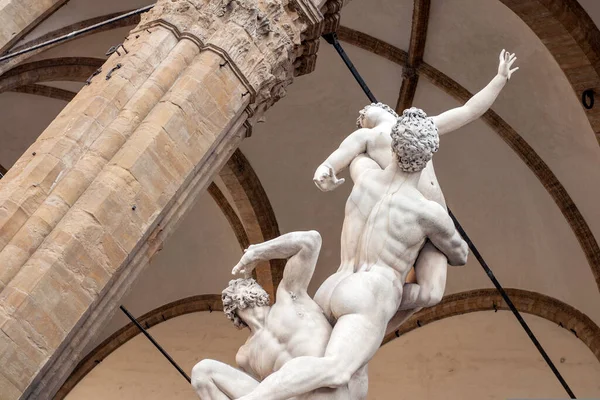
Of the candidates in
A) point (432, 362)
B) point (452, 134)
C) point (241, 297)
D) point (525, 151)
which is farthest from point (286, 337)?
point (432, 362)

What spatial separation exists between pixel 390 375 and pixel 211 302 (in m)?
2.94

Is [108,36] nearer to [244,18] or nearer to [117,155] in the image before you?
[244,18]

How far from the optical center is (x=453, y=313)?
14.6 metres

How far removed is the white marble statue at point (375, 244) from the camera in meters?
4.01

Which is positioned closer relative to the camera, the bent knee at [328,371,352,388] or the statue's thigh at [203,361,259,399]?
the bent knee at [328,371,352,388]

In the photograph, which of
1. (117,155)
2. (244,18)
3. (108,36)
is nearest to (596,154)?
(108,36)

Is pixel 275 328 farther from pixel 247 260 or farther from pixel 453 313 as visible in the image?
pixel 453 313

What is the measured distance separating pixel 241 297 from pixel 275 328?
7.6 inches

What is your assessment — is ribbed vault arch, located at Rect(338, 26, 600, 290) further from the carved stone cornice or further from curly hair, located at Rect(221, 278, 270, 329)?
curly hair, located at Rect(221, 278, 270, 329)

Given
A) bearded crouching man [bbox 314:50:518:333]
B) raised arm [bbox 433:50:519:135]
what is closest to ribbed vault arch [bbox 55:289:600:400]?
bearded crouching man [bbox 314:50:518:333]

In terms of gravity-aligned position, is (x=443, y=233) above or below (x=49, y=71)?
below

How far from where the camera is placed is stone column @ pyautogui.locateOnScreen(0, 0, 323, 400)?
5.49 meters

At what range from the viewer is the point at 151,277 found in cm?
1572

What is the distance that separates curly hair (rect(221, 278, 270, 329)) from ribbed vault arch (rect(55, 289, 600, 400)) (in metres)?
9.85
